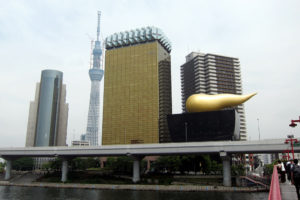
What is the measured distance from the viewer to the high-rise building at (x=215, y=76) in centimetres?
13962

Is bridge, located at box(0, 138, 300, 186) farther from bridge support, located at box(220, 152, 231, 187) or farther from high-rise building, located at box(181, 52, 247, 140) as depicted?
high-rise building, located at box(181, 52, 247, 140)

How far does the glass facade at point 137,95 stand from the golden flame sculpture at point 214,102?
160 ft

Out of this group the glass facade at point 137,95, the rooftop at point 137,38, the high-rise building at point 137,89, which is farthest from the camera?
the rooftop at point 137,38

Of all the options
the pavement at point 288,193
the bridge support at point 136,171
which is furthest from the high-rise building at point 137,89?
the pavement at point 288,193

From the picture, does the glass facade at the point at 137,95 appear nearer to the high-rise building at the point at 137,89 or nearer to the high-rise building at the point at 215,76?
the high-rise building at the point at 137,89

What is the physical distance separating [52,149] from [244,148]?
47.5 m

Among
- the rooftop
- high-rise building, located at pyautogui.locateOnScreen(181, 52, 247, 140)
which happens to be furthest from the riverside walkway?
the rooftop

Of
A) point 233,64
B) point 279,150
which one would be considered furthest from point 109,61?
point 279,150

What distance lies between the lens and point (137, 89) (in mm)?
136125

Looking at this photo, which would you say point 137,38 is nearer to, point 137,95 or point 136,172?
point 137,95

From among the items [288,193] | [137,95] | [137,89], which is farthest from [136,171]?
[137,89]

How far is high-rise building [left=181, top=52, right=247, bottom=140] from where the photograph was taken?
5497 inches

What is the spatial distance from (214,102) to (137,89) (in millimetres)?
61974

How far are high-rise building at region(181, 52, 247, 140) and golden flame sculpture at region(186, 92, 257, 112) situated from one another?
5838 centimetres
